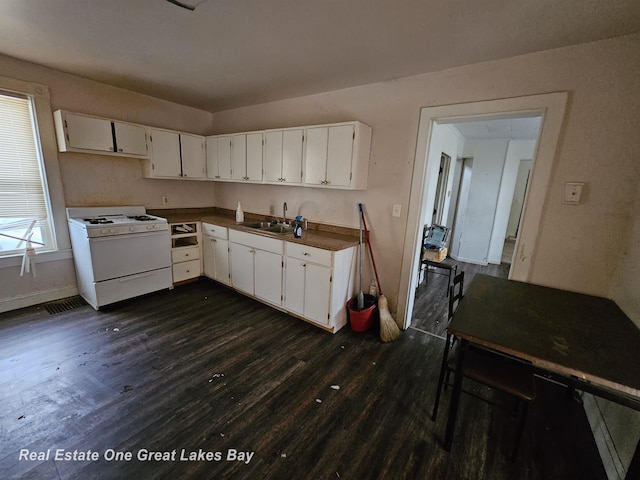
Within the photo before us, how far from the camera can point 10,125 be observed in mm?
2668

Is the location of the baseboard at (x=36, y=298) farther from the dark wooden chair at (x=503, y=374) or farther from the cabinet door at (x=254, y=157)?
the dark wooden chair at (x=503, y=374)

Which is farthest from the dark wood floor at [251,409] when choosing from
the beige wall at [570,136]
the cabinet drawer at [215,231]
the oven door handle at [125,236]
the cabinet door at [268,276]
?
the cabinet drawer at [215,231]

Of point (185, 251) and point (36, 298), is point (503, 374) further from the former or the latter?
point (36, 298)

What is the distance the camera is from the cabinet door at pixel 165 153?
11.2 feet

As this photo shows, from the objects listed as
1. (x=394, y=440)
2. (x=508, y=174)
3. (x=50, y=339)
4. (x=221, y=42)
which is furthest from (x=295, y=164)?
(x=508, y=174)

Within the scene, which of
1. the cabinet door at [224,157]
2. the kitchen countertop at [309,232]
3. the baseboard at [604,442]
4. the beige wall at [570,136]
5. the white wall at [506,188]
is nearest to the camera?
the baseboard at [604,442]

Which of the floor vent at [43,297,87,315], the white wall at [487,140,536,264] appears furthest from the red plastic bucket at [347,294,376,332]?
the white wall at [487,140,536,264]

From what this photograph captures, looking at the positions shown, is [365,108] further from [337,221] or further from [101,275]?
[101,275]

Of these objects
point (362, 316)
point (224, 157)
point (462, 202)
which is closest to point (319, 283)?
point (362, 316)

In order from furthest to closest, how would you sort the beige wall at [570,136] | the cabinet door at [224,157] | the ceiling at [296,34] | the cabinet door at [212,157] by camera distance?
the cabinet door at [212,157], the cabinet door at [224,157], the beige wall at [570,136], the ceiling at [296,34]

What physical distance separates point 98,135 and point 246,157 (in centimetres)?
160

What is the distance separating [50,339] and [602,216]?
4546mm

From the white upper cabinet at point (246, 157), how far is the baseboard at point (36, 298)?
2.39 metres

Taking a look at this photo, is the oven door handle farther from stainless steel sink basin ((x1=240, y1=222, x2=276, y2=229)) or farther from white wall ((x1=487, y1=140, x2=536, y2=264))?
white wall ((x1=487, y1=140, x2=536, y2=264))
